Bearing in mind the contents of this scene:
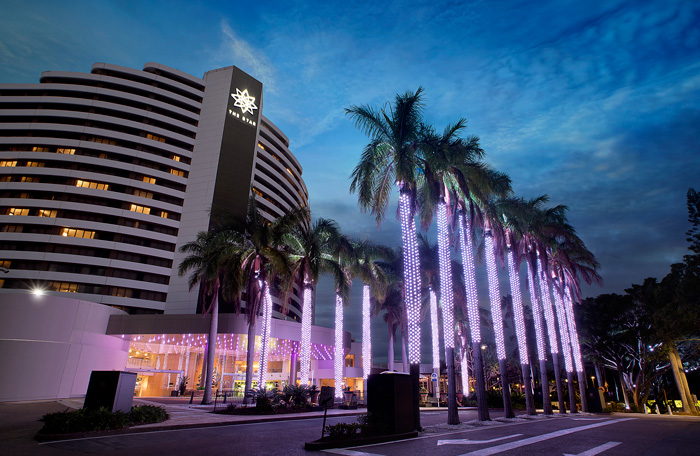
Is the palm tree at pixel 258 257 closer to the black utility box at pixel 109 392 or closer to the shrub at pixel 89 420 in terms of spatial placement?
the black utility box at pixel 109 392

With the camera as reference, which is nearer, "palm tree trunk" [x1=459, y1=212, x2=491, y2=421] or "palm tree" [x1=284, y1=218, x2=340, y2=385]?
"palm tree trunk" [x1=459, y1=212, x2=491, y2=421]

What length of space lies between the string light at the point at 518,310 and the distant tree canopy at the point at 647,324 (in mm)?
13299

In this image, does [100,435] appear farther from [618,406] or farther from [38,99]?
[38,99]

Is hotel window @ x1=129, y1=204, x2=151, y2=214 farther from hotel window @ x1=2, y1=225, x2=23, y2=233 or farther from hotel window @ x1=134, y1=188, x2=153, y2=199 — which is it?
A: hotel window @ x1=2, y1=225, x2=23, y2=233

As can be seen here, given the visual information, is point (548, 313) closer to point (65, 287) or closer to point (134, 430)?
point (134, 430)

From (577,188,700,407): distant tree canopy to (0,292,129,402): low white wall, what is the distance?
44934 mm

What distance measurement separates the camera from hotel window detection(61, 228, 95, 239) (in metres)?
56.3

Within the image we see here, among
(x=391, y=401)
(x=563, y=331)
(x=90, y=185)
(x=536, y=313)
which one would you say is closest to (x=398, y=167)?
(x=391, y=401)

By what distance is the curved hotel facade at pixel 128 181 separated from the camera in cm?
5438

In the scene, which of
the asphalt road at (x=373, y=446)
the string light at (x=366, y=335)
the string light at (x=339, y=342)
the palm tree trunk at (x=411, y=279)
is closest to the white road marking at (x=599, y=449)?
the asphalt road at (x=373, y=446)

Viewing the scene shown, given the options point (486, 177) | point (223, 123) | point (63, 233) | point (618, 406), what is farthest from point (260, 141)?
point (618, 406)

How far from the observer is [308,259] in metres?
27.6

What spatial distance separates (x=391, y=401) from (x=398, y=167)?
9784mm

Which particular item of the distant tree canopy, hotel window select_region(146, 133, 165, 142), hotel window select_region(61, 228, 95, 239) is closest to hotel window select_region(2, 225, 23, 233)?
hotel window select_region(61, 228, 95, 239)
